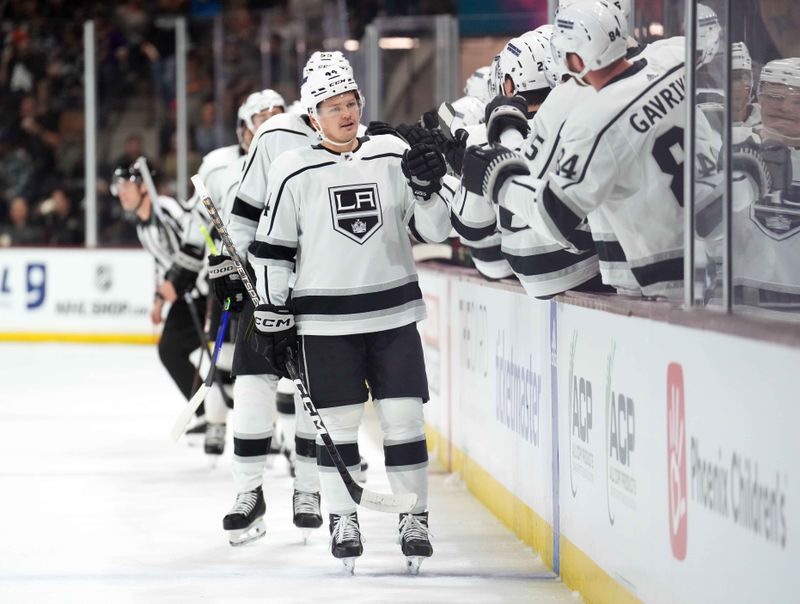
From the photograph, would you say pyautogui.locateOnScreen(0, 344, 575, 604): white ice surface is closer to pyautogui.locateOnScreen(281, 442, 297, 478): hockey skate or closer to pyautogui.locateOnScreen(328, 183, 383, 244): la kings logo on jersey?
pyautogui.locateOnScreen(281, 442, 297, 478): hockey skate

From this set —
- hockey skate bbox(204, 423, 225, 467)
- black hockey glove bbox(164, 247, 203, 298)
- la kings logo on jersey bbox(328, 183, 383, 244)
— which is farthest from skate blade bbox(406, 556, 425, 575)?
black hockey glove bbox(164, 247, 203, 298)

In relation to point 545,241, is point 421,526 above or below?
below

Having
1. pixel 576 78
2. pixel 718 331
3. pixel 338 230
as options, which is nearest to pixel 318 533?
pixel 338 230

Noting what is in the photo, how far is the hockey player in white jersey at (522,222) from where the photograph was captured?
12.3ft

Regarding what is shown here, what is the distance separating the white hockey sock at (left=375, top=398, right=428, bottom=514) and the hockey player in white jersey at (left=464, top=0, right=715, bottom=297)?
2.76 feet

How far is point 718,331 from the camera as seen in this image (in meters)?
2.54

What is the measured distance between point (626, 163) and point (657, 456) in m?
0.68

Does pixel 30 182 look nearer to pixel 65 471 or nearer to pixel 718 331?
pixel 65 471

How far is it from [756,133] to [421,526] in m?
→ 1.47

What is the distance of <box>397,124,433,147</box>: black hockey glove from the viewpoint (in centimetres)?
380

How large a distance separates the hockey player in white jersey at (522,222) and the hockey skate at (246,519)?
1.06 m

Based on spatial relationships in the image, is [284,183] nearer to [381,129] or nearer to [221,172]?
[381,129]

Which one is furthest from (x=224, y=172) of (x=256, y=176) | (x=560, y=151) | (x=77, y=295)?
(x=77, y=295)

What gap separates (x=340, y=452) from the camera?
159 inches
